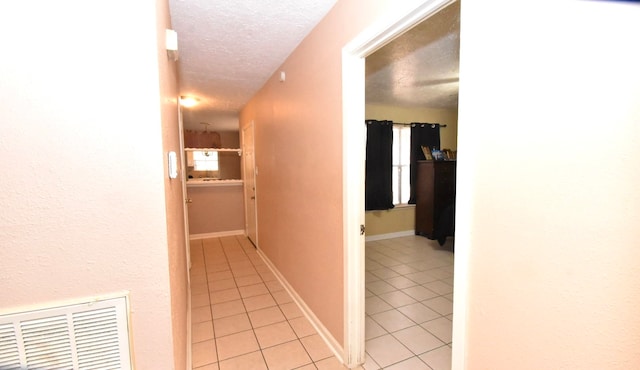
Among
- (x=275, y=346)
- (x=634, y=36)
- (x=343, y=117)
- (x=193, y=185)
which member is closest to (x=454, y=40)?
(x=343, y=117)

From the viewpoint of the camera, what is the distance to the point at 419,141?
15.9 feet

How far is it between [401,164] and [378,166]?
0.65 meters

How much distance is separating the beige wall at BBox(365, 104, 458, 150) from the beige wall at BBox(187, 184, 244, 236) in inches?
113

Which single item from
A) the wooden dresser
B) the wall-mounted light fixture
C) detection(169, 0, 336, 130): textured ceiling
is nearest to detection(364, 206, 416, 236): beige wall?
the wooden dresser

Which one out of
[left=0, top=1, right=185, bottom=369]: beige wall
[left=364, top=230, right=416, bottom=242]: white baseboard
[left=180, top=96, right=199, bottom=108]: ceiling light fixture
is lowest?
[left=364, top=230, right=416, bottom=242]: white baseboard

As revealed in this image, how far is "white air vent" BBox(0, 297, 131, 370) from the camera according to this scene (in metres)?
0.85

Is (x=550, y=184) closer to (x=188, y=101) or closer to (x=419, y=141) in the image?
(x=419, y=141)

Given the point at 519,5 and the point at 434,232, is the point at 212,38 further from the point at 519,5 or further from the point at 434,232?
the point at 434,232

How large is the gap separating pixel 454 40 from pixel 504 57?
1.79 m

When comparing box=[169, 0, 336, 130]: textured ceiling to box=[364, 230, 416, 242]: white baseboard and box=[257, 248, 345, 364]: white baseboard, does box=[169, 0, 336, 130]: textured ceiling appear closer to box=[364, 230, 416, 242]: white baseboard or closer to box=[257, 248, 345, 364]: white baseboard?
box=[257, 248, 345, 364]: white baseboard

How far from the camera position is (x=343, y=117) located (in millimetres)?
1647

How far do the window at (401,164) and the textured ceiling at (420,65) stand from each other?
0.63m

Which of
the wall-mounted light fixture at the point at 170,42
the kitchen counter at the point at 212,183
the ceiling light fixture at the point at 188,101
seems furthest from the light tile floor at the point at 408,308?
the ceiling light fixture at the point at 188,101

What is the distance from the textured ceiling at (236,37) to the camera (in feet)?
5.77
